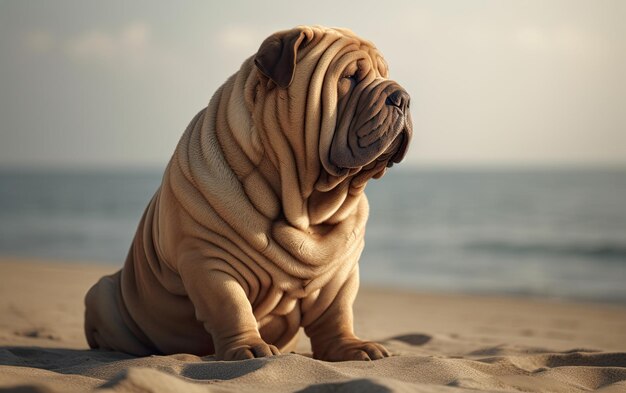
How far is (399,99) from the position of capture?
376 centimetres

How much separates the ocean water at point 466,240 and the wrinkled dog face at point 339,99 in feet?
27.4

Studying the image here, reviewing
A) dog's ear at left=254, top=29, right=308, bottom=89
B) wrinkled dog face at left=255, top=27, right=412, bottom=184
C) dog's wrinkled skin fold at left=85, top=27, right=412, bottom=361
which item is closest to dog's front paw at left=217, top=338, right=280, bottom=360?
dog's wrinkled skin fold at left=85, top=27, right=412, bottom=361

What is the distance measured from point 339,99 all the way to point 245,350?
1.17m

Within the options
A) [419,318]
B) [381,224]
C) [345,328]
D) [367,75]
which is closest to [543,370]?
[345,328]

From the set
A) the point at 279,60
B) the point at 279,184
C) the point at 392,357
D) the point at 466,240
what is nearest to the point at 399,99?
the point at 279,60

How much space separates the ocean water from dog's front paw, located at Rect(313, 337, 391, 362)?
800cm

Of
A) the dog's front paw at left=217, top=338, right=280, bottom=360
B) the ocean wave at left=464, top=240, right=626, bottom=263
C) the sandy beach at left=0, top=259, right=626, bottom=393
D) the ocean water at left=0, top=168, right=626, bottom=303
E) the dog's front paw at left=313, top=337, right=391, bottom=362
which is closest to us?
Result: the sandy beach at left=0, top=259, right=626, bottom=393

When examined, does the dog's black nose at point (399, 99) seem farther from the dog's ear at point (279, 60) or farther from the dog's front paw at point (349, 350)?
the dog's front paw at point (349, 350)

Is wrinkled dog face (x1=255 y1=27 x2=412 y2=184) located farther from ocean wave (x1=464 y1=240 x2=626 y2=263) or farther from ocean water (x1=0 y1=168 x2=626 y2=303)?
ocean wave (x1=464 y1=240 x2=626 y2=263)

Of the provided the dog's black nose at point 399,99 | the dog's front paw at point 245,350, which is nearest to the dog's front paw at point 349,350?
the dog's front paw at point 245,350

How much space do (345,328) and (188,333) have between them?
0.77m

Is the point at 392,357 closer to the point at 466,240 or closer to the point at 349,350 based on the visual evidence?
the point at 349,350

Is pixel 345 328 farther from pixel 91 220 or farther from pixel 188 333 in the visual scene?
pixel 91 220

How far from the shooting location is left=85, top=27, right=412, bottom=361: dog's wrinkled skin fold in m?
3.75
